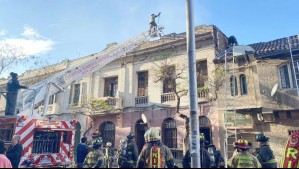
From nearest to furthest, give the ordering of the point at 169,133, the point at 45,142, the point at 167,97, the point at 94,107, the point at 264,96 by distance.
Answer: the point at 45,142
the point at 264,96
the point at 169,133
the point at 167,97
the point at 94,107

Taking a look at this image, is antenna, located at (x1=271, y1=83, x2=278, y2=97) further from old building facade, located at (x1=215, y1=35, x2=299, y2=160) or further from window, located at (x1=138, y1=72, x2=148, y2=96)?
window, located at (x1=138, y1=72, x2=148, y2=96)

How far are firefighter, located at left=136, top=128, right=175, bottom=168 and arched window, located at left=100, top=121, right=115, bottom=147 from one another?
43.0 ft

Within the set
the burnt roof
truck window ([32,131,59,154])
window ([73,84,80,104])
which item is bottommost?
truck window ([32,131,59,154])

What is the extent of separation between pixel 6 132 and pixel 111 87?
12221 millimetres

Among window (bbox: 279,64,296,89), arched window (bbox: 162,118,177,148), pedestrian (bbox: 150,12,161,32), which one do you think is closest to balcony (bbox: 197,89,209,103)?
arched window (bbox: 162,118,177,148)

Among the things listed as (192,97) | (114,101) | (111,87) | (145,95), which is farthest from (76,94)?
(192,97)

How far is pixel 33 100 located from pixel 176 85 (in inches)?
325

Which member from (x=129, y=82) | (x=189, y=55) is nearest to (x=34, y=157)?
(x=189, y=55)

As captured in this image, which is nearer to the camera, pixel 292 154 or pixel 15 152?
pixel 292 154

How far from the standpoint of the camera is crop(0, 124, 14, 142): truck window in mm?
7082

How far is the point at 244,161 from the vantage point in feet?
14.2

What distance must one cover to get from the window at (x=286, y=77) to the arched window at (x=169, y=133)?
668 centimetres

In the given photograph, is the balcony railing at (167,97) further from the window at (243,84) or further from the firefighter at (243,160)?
the firefighter at (243,160)

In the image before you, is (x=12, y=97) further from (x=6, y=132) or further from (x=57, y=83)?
(x=57, y=83)
